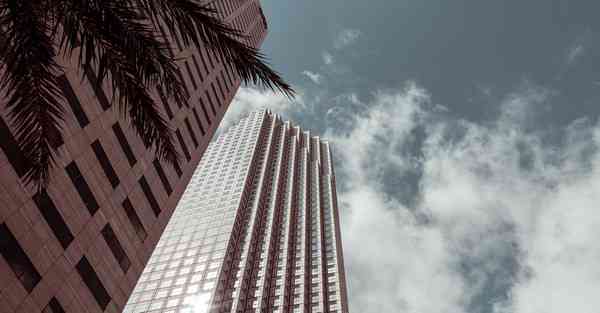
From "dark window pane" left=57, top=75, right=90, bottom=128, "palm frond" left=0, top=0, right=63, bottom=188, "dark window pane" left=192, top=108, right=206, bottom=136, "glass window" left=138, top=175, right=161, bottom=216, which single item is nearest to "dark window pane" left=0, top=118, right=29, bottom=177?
"dark window pane" left=57, top=75, right=90, bottom=128

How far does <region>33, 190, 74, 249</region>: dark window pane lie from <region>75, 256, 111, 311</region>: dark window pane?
5.33 ft

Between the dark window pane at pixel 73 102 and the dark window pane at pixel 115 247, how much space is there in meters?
6.17

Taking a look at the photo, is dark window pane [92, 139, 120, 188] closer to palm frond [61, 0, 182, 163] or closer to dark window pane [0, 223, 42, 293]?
dark window pane [0, 223, 42, 293]

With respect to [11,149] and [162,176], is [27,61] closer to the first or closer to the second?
[11,149]

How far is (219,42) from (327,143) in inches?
6828

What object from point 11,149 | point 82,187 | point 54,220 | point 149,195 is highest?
point 149,195

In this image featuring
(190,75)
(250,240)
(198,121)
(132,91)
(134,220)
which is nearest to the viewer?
(132,91)

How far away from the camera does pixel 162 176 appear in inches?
1359

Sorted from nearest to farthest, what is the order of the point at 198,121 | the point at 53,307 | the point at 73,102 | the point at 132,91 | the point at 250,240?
the point at 132,91 < the point at 53,307 < the point at 73,102 < the point at 198,121 < the point at 250,240

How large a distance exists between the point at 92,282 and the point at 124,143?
362 inches

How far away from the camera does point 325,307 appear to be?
280 ft

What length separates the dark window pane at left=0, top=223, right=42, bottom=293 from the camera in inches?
803

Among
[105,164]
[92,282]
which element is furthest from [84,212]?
[92,282]

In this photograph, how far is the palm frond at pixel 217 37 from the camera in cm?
669
